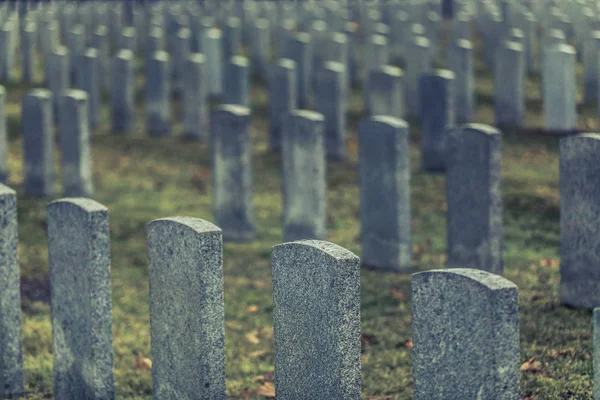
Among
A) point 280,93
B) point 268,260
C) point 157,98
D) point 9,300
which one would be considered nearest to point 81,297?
point 9,300

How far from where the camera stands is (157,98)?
50.0 feet

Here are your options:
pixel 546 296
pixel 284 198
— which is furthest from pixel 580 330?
pixel 284 198

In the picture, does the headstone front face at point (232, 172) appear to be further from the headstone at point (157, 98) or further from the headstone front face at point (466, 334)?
the headstone front face at point (466, 334)

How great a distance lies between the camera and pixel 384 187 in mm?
9188

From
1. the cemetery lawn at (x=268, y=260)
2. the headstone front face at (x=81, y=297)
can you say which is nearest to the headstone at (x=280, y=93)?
the cemetery lawn at (x=268, y=260)

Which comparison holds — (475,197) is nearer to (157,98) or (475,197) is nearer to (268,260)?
(268,260)

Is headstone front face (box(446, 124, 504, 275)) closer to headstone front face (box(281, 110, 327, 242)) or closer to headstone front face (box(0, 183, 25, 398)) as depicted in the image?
headstone front face (box(281, 110, 327, 242))

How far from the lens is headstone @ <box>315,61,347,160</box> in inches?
523

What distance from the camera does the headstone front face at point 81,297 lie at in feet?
19.6

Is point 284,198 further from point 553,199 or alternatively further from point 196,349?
point 196,349

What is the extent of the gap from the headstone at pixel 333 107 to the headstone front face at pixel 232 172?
114 inches

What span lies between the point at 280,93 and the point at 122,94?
251 centimetres

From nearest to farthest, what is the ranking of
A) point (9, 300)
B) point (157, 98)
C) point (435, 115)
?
point (9, 300), point (435, 115), point (157, 98)

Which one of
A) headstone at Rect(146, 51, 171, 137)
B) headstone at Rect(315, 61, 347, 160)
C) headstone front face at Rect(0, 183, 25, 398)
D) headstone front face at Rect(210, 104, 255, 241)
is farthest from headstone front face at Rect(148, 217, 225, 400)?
headstone at Rect(146, 51, 171, 137)
